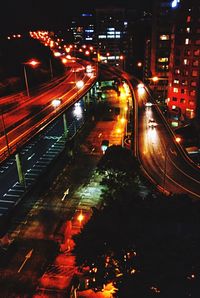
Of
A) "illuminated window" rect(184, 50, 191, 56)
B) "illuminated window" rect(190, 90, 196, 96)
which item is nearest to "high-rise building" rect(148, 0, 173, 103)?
"illuminated window" rect(190, 90, 196, 96)

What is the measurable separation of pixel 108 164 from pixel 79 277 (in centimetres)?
1684

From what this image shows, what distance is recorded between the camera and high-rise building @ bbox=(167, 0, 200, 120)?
253 ft

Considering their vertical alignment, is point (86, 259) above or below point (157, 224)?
below

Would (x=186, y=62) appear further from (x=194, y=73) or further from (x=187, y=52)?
(x=194, y=73)

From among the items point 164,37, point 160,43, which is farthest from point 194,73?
point 164,37

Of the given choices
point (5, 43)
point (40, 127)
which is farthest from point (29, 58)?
point (40, 127)

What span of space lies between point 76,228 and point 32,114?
26.3 metres

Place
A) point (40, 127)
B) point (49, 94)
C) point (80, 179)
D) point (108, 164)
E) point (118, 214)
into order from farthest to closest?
point (49, 94), point (80, 179), point (40, 127), point (108, 164), point (118, 214)

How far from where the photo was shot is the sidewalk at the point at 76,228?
93.6 feet

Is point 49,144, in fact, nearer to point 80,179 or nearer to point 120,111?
point 80,179

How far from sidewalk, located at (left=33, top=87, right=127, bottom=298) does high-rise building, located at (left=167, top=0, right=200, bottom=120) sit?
25.7m

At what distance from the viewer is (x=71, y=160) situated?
190ft

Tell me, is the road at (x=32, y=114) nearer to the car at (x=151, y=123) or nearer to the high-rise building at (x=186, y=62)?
the car at (x=151, y=123)

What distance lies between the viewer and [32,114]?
53.8 m
